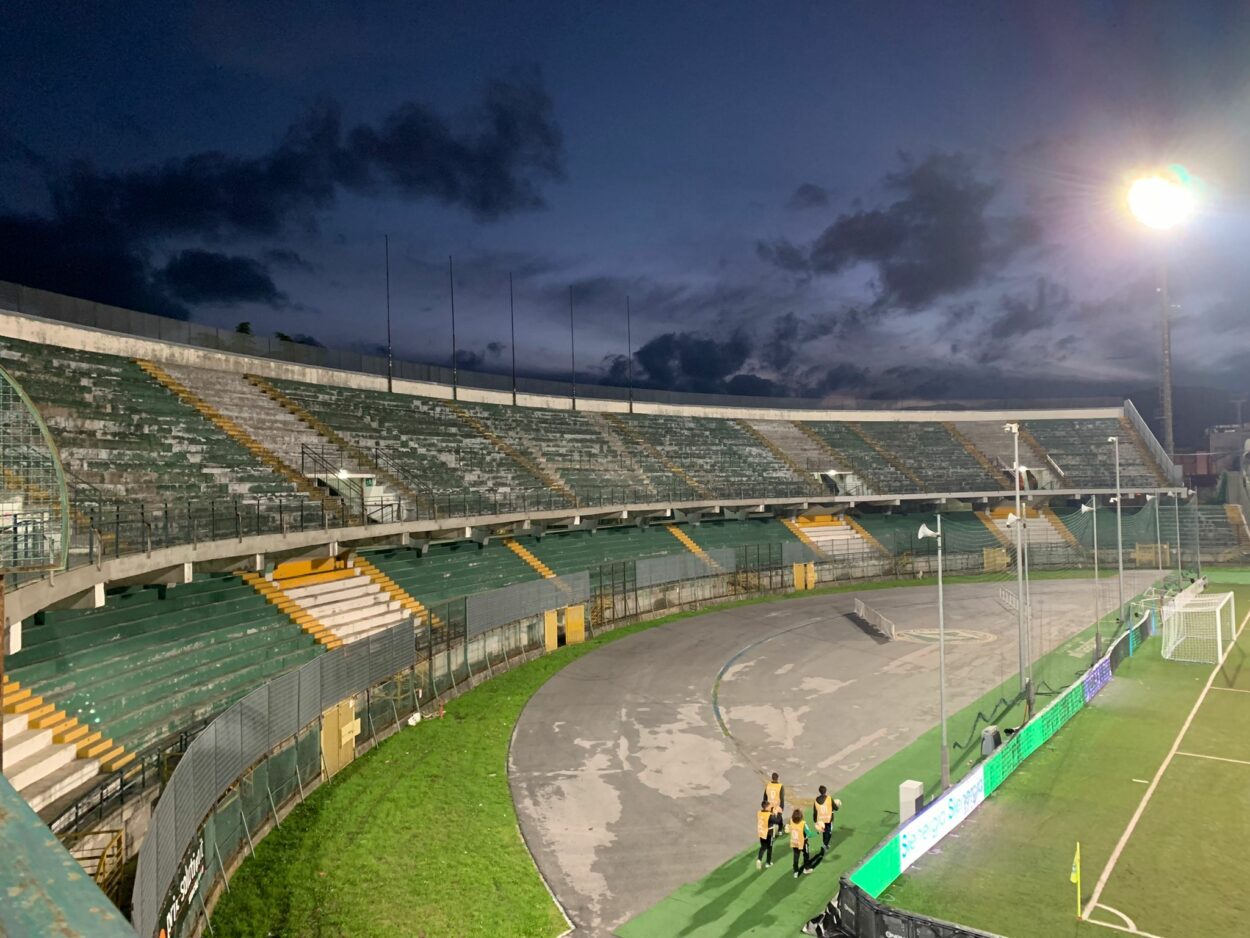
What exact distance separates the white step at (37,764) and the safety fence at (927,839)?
42.5ft

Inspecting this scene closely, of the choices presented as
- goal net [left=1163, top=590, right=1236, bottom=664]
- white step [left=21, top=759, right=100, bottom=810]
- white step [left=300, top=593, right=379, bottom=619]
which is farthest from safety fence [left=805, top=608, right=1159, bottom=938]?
white step [left=300, top=593, right=379, bottom=619]

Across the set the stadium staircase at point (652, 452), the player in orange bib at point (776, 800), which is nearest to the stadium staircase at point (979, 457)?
the stadium staircase at point (652, 452)

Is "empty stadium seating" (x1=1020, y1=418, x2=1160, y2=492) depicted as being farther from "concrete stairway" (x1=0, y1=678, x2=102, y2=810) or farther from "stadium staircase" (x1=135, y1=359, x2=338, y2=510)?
"concrete stairway" (x1=0, y1=678, x2=102, y2=810)

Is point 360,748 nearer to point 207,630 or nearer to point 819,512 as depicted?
point 207,630

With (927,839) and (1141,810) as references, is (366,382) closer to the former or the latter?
(927,839)

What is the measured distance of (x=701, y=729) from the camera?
73.6 ft

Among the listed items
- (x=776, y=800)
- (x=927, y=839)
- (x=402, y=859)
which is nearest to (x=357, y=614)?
(x=402, y=859)

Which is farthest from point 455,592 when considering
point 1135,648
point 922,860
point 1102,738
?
point 1135,648

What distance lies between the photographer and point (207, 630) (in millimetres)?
19906

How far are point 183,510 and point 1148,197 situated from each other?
51957mm

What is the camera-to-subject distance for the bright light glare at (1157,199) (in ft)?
149

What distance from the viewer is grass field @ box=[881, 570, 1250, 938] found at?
13273mm

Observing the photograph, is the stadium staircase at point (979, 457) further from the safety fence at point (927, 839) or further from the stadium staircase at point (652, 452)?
the safety fence at point (927, 839)

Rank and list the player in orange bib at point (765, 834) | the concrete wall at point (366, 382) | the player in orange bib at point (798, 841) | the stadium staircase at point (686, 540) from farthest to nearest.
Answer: the stadium staircase at point (686, 540)
the concrete wall at point (366, 382)
the player in orange bib at point (765, 834)
the player in orange bib at point (798, 841)
